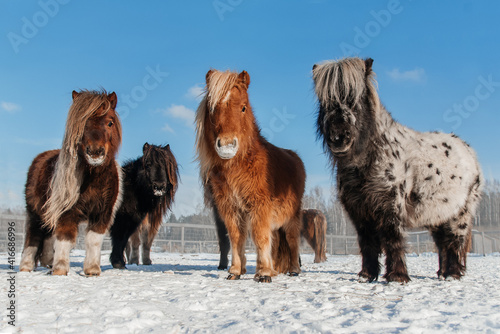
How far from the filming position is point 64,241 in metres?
5.32

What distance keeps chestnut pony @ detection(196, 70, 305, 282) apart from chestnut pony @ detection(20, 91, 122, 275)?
53.6 inches

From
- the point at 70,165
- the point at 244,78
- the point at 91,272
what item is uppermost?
the point at 244,78

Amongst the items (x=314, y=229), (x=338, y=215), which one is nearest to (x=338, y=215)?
(x=338, y=215)

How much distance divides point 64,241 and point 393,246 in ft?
14.0

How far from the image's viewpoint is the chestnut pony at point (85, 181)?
527 centimetres

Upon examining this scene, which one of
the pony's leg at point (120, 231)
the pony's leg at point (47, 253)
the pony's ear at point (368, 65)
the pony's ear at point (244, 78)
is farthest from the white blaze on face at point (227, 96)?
the pony's leg at point (47, 253)

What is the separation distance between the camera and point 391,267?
4562 millimetres

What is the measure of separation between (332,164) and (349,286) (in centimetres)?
168

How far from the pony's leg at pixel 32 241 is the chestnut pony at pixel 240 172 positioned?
307cm

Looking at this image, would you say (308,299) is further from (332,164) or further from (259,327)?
(332,164)

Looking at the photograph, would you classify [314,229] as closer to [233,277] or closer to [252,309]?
→ [233,277]

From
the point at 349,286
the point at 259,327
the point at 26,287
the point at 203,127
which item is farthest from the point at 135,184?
the point at 259,327

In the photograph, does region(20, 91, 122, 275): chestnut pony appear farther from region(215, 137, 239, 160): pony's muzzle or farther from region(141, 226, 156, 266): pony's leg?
region(141, 226, 156, 266): pony's leg

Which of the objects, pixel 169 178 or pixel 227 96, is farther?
pixel 169 178
